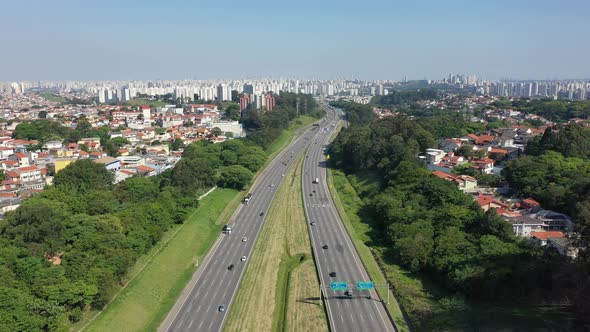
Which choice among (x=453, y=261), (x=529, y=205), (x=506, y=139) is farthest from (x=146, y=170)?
(x=506, y=139)

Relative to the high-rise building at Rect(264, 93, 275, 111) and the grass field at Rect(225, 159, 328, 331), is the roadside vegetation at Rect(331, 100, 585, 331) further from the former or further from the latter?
the high-rise building at Rect(264, 93, 275, 111)

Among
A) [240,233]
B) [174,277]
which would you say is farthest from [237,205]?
[174,277]

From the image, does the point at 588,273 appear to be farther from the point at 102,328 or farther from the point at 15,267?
the point at 15,267

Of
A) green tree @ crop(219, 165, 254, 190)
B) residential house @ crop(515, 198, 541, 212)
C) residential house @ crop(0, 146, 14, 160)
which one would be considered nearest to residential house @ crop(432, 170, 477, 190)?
residential house @ crop(515, 198, 541, 212)

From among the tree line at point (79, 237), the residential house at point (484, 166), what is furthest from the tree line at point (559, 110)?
the tree line at point (79, 237)

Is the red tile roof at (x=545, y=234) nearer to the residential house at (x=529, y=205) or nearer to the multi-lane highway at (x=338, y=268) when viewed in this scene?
the residential house at (x=529, y=205)

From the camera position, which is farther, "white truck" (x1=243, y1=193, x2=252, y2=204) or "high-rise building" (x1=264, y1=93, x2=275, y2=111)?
"high-rise building" (x1=264, y1=93, x2=275, y2=111)
